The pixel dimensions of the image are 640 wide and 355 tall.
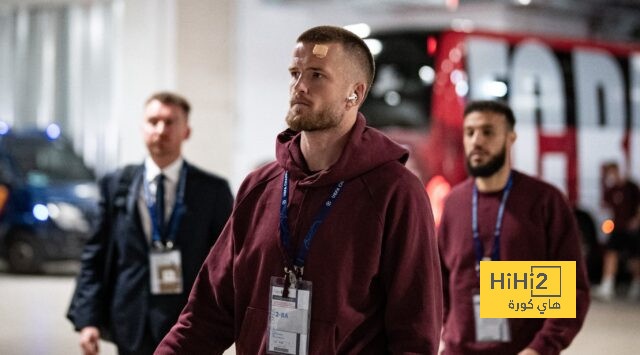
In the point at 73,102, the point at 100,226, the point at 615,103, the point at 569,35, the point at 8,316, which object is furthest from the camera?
the point at 73,102

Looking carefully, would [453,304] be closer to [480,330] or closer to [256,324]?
[480,330]

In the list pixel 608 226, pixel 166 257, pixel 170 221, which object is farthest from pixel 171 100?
pixel 608 226

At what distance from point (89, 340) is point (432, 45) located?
7.56 m

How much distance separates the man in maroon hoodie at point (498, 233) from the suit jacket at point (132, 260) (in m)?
0.99

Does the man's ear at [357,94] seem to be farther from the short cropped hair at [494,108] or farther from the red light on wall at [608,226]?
the red light on wall at [608,226]

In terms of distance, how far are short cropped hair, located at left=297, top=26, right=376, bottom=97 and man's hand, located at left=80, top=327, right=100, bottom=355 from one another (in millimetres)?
1822

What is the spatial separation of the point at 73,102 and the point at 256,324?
1490cm

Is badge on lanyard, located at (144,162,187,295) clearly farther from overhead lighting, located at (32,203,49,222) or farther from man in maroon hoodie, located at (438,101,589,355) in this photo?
overhead lighting, located at (32,203,49,222)

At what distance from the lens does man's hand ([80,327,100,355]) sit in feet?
11.7

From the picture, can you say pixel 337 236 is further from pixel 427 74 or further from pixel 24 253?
pixel 24 253

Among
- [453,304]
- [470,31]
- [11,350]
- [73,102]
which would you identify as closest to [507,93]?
[470,31]

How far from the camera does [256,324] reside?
2.31m

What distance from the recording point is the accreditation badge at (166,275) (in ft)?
11.6

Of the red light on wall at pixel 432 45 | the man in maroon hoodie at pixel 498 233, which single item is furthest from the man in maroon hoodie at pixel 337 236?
the red light on wall at pixel 432 45
